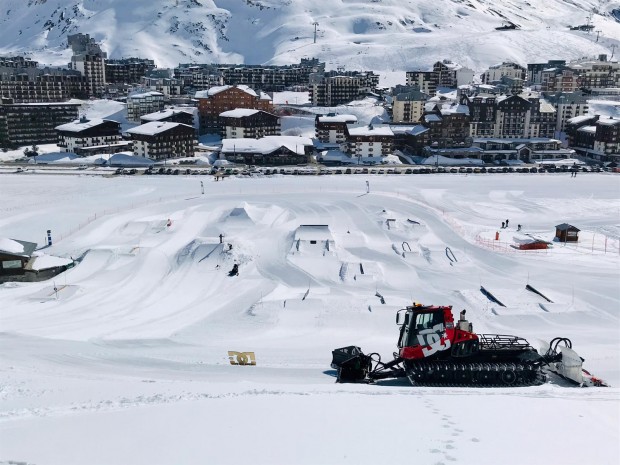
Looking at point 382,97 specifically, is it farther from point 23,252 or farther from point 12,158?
point 23,252

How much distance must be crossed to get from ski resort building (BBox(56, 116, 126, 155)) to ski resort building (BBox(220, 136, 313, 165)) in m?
16.6

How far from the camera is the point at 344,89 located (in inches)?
3910

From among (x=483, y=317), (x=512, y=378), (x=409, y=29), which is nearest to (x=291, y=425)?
(x=512, y=378)

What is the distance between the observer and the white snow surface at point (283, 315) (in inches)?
372

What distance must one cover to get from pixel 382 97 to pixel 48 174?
5955 centimetres

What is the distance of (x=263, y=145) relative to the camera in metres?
67.8

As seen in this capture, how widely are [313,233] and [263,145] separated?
35493mm

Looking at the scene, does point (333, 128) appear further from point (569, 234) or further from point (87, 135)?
point (569, 234)

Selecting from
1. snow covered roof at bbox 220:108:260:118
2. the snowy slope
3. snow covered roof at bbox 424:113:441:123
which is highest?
the snowy slope

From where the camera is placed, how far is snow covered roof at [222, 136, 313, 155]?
66863 mm

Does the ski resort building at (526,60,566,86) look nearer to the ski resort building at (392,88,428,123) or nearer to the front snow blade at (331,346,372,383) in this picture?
the ski resort building at (392,88,428,123)

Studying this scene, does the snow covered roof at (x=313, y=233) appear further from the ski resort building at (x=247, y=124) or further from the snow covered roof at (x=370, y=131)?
the ski resort building at (x=247, y=124)

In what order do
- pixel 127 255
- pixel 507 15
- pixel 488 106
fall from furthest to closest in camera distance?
pixel 507 15
pixel 488 106
pixel 127 255

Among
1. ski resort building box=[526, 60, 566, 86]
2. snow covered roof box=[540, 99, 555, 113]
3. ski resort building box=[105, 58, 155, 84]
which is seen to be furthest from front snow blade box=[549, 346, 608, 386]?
ski resort building box=[105, 58, 155, 84]
